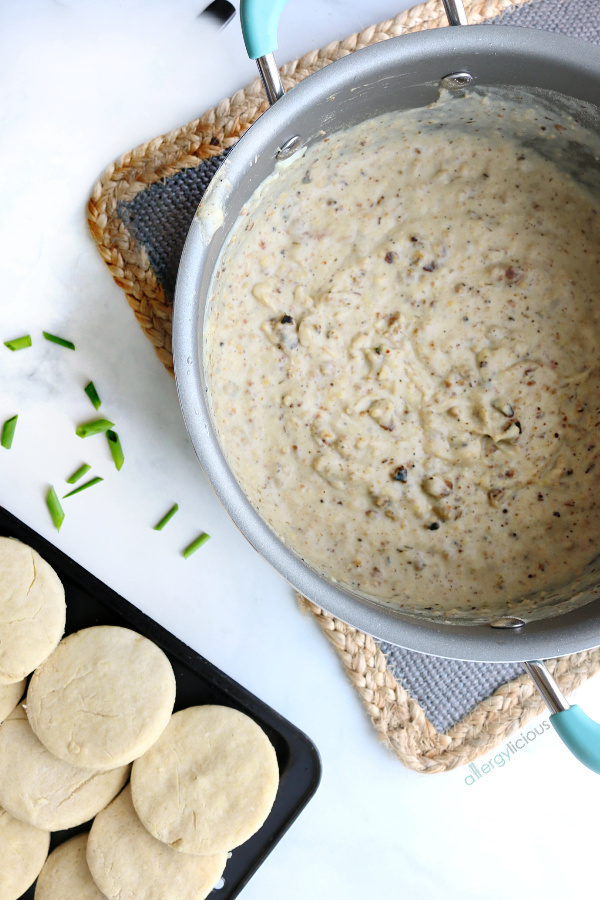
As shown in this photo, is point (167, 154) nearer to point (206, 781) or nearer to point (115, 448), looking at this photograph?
point (115, 448)

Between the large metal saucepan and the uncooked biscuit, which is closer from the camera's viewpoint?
the large metal saucepan

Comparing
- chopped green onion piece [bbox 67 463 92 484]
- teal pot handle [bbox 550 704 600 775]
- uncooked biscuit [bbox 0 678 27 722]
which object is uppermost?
chopped green onion piece [bbox 67 463 92 484]

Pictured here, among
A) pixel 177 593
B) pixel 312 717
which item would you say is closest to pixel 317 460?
pixel 177 593

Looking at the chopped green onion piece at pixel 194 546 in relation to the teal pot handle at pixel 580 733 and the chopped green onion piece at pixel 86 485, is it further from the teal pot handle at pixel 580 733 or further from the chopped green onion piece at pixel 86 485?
the teal pot handle at pixel 580 733

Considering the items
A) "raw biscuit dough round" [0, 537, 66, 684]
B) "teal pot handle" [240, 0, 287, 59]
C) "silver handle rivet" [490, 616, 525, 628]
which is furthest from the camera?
"raw biscuit dough round" [0, 537, 66, 684]

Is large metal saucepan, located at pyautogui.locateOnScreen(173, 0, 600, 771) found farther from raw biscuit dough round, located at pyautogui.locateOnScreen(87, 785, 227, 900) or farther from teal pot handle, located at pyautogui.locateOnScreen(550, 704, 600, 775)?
raw biscuit dough round, located at pyautogui.locateOnScreen(87, 785, 227, 900)

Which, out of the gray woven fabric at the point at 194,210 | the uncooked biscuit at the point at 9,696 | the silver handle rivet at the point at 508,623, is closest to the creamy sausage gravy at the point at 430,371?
the silver handle rivet at the point at 508,623

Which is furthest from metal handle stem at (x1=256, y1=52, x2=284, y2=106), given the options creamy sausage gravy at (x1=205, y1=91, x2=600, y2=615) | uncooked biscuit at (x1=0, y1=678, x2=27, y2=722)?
uncooked biscuit at (x1=0, y1=678, x2=27, y2=722)

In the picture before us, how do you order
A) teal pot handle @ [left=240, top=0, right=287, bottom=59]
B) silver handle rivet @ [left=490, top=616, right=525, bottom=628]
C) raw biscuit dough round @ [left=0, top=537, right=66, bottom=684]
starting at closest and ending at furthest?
teal pot handle @ [left=240, top=0, right=287, bottom=59] < silver handle rivet @ [left=490, top=616, right=525, bottom=628] < raw biscuit dough round @ [left=0, top=537, right=66, bottom=684]
